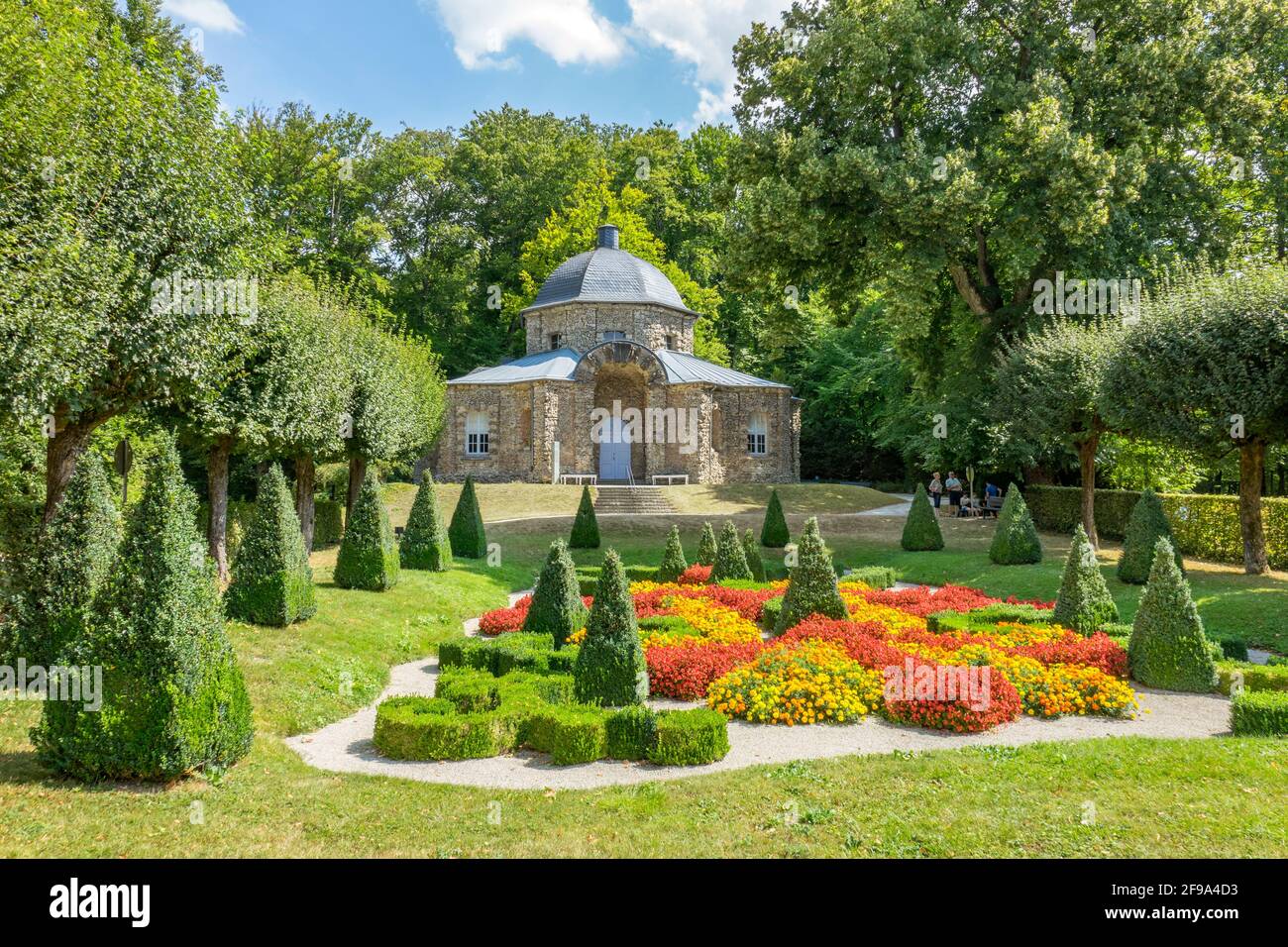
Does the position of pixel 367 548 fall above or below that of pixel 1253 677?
above

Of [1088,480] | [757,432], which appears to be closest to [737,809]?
[1088,480]

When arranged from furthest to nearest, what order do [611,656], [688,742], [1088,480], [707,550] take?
[1088,480] < [707,550] < [611,656] < [688,742]

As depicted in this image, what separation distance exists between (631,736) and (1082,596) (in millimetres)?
9055

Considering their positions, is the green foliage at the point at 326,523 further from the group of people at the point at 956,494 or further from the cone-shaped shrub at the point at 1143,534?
the cone-shaped shrub at the point at 1143,534

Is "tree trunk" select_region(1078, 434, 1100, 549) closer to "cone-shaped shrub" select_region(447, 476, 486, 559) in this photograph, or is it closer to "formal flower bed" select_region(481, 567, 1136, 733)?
"formal flower bed" select_region(481, 567, 1136, 733)

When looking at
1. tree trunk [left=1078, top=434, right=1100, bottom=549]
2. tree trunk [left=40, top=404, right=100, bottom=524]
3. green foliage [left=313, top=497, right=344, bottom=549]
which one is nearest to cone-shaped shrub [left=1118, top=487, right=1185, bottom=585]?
tree trunk [left=1078, top=434, right=1100, bottom=549]

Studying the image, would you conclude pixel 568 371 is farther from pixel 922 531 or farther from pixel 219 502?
pixel 219 502

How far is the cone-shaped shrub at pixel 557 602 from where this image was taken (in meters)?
13.3

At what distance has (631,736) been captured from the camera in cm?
858

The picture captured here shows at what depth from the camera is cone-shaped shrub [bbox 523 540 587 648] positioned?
13320mm

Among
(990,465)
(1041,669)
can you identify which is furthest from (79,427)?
(990,465)

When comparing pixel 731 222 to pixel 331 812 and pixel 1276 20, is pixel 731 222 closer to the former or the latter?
pixel 1276 20

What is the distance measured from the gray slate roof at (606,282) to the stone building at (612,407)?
0.09m

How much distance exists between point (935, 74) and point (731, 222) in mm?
7710
